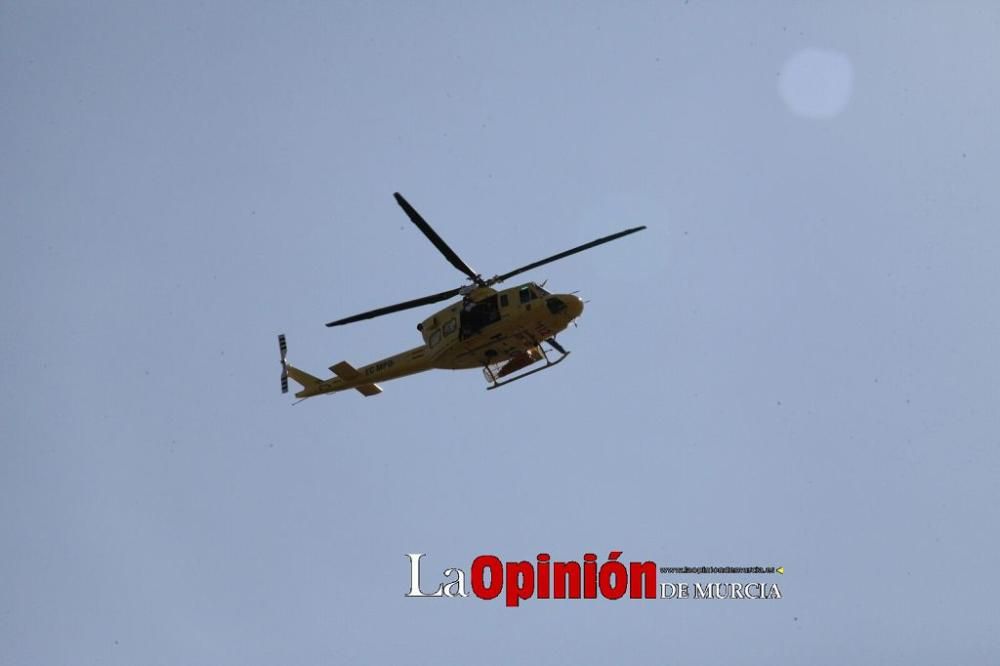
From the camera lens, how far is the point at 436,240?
47.8 m

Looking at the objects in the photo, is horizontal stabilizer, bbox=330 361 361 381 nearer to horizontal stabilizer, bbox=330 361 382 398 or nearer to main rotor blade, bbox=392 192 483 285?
horizontal stabilizer, bbox=330 361 382 398

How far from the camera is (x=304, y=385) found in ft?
185

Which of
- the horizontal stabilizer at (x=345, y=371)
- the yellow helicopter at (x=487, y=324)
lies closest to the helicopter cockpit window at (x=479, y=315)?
the yellow helicopter at (x=487, y=324)

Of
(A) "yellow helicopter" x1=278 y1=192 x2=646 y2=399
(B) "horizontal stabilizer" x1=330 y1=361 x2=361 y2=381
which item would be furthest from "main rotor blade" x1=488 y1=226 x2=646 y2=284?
(B) "horizontal stabilizer" x1=330 y1=361 x2=361 y2=381

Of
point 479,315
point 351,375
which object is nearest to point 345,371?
point 351,375

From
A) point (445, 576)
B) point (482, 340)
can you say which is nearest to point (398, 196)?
point (482, 340)

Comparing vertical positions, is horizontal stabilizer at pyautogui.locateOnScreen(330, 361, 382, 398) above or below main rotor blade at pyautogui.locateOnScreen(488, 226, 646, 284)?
below

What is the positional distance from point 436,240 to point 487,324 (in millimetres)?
3929

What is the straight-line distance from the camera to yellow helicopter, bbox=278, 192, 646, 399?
47.8 m

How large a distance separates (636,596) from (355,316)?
17.6 m

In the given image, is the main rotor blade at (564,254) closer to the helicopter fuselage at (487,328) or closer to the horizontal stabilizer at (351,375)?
the helicopter fuselage at (487,328)

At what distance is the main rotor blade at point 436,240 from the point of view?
4603 centimetres

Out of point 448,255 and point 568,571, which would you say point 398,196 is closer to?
point 448,255

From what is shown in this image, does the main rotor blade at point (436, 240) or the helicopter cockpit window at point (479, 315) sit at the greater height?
the main rotor blade at point (436, 240)
